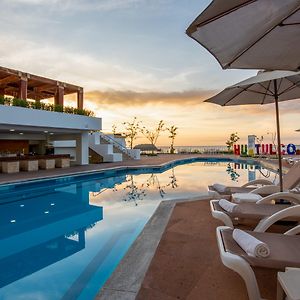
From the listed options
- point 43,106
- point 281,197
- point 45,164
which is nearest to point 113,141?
point 45,164

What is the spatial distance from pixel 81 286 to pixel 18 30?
10403mm

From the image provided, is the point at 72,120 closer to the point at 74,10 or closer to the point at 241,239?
the point at 74,10

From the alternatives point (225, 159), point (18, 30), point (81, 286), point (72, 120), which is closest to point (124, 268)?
point (81, 286)

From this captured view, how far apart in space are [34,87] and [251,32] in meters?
17.7

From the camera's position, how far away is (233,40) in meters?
2.28

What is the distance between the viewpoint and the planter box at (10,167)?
1297 cm

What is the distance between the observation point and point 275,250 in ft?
7.62

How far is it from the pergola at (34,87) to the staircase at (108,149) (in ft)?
12.0

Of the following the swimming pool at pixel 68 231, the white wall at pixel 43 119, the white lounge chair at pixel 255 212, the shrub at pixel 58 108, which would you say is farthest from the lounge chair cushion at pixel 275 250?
the shrub at pixel 58 108

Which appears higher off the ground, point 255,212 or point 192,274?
point 255,212

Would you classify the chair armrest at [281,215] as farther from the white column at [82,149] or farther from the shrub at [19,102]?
the white column at [82,149]

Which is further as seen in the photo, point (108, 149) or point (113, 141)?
point (113, 141)

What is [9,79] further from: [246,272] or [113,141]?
[246,272]

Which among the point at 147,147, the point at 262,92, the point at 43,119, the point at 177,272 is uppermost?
the point at 43,119
